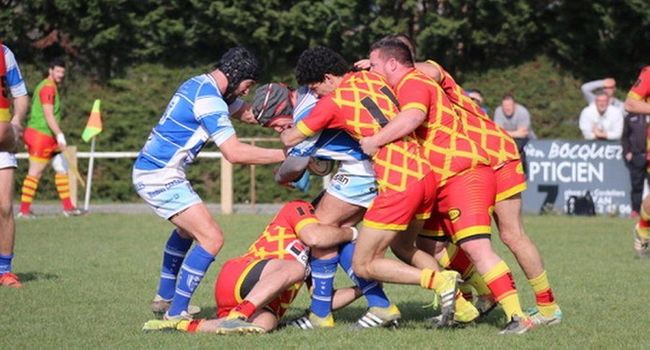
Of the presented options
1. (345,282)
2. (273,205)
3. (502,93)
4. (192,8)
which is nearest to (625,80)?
(502,93)

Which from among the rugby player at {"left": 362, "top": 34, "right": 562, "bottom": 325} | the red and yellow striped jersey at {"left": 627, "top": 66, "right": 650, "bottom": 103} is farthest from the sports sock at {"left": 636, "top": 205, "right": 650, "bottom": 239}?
the rugby player at {"left": 362, "top": 34, "right": 562, "bottom": 325}

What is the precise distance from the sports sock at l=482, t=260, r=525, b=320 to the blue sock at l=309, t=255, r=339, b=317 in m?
1.07

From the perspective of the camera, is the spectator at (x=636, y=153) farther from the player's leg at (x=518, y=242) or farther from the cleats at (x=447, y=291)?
the cleats at (x=447, y=291)

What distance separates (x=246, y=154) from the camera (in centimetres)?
849

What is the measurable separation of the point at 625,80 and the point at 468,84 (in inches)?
109

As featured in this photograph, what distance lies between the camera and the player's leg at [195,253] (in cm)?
866

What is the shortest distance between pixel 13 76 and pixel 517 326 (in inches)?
186

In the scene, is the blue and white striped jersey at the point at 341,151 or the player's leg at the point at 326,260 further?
the player's leg at the point at 326,260

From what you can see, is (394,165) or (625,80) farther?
(625,80)

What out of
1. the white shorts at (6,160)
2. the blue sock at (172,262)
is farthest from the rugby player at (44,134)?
the blue sock at (172,262)

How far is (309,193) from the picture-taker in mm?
22781

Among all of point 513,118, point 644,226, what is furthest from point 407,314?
point 513,118

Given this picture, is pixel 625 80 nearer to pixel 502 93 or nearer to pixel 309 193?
pixel 502 93

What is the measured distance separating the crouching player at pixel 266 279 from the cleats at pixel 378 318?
1.59 feet
